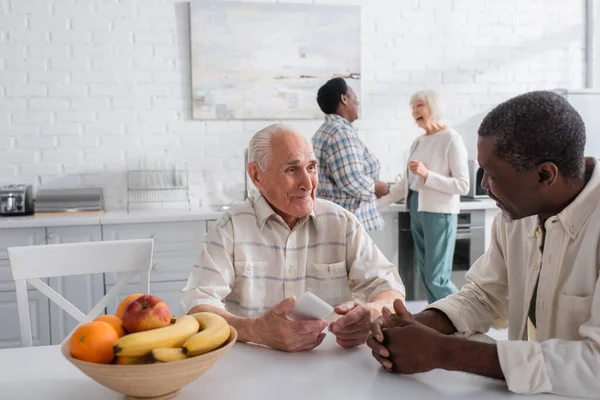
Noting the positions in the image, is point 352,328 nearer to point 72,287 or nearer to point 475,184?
point 72,287

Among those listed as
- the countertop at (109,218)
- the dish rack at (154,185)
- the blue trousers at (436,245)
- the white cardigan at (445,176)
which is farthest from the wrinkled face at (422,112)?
the dish rack at (154,185)

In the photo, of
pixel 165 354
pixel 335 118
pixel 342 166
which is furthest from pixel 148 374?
pixel 335 118

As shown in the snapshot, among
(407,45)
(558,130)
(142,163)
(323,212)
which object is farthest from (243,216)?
(407,45)

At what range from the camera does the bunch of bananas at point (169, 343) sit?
1008mm

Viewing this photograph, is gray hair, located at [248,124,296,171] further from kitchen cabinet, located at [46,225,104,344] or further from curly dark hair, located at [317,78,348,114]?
kitchen cabinet, located at [46,225,104,344]

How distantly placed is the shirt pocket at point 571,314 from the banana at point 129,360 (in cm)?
87

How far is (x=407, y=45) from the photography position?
169 inches

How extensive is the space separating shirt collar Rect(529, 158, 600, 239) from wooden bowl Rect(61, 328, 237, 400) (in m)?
0.75

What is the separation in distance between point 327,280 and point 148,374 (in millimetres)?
882

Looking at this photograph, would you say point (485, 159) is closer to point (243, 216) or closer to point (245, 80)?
point (243, 216)

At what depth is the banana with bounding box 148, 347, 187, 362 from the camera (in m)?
1.00

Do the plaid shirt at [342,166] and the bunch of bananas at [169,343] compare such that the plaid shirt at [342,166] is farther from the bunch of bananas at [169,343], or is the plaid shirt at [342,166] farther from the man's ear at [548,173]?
the bunch of bananas at [169,343]

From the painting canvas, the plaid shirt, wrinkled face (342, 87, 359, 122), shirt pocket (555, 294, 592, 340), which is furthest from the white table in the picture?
the painting canvas

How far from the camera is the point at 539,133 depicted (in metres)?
1.17
